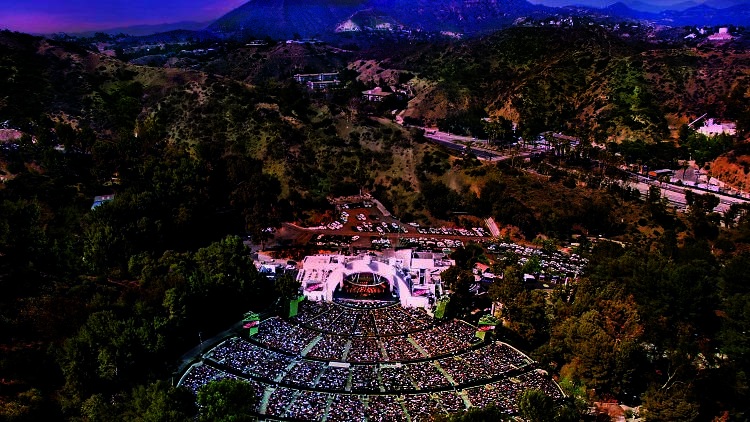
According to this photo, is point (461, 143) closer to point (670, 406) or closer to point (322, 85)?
point (322, 85)

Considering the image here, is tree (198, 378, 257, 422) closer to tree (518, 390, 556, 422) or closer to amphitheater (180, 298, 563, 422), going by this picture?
amphitheater (180, 298, 563, 422)

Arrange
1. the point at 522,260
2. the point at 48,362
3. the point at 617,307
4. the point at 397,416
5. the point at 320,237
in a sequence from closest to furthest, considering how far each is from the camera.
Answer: the point at 397,416 < the point at 48,362 < the point at 617,307 < the point at 522,260 < the point at 320,237

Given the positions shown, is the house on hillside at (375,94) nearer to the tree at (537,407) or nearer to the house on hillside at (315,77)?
the house on hillside at (315,77)

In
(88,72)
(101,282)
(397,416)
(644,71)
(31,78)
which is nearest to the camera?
(397,416)

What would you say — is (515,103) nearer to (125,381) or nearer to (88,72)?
(88,72)

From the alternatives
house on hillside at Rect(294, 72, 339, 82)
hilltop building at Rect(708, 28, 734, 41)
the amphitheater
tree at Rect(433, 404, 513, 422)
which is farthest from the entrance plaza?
hilltop building at Rect(708, 28, 734, 41)

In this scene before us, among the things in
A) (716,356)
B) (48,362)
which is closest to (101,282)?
(48,362)

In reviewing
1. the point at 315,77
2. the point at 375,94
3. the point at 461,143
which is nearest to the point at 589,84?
the point at 461,143

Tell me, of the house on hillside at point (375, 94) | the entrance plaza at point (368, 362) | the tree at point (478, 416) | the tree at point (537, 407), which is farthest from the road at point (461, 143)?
the tree at point (478, 416)
